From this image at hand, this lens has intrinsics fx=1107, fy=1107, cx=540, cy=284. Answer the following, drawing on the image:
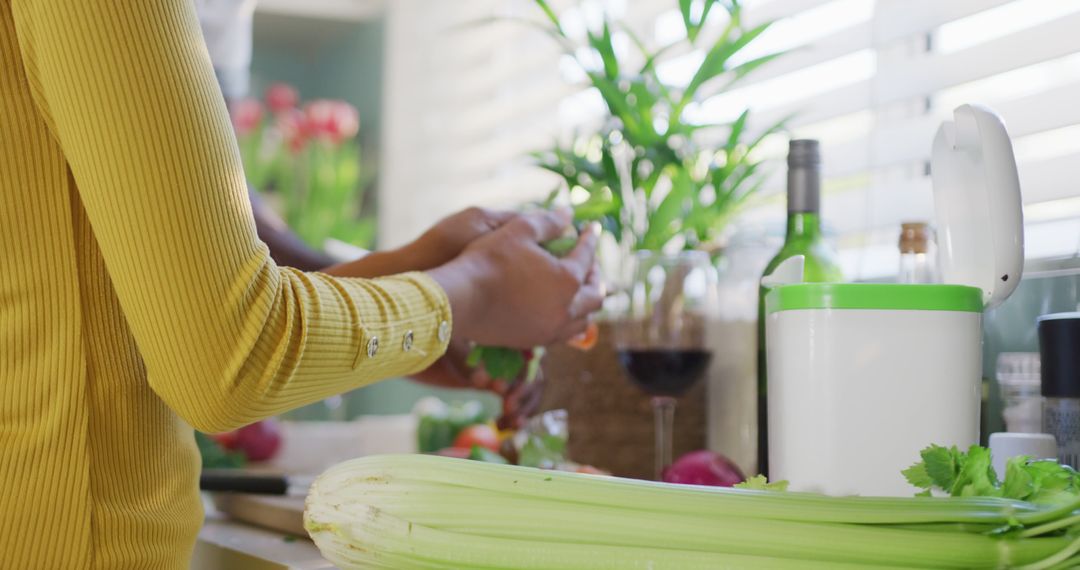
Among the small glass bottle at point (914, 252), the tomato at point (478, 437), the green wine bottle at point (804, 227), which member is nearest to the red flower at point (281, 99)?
the tomato at point (478, 437)

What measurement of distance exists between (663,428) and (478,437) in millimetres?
453

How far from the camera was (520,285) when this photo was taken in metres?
0.96

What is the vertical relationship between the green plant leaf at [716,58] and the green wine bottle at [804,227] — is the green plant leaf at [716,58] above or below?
above

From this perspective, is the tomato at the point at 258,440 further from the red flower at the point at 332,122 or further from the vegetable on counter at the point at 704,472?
the red flower at the point at 332,122

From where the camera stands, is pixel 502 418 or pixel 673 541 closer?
pixel 673 541

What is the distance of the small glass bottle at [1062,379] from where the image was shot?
73cm

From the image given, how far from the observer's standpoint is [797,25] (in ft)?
4.30

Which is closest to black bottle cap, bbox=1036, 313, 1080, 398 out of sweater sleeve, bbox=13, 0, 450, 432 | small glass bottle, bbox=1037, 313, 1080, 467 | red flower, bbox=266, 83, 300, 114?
small glass bottle, bbox=1037, 313, 1080, 467

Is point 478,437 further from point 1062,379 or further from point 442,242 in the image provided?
point 1062,379

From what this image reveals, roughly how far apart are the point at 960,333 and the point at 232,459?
1.09 metres

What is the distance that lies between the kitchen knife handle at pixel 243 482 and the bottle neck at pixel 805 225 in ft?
1.80

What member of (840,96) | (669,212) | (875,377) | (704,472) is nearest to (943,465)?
(875,377)

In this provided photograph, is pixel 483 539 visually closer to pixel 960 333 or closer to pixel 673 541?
pixel 673 541

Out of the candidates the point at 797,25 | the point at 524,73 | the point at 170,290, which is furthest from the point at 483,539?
the point at 524,73
